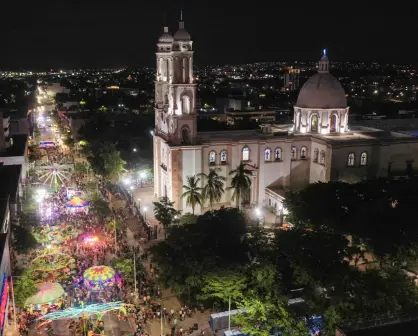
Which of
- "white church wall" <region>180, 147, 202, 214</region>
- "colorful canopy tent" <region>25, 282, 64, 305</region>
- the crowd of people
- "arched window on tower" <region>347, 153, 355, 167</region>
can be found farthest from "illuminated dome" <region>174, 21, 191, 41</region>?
"colorful canopy tent" <region>25, 282, 64, 305</region>

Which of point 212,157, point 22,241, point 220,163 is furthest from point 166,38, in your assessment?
point 22,241

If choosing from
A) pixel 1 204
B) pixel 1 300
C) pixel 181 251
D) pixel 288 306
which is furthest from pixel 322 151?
pixel 1 300

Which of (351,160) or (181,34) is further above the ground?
(181,34)

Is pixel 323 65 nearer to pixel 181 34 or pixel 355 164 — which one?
pixel 355 164

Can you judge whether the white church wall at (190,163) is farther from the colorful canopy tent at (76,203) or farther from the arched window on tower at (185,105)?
the colorful canopy tent at (76,203)

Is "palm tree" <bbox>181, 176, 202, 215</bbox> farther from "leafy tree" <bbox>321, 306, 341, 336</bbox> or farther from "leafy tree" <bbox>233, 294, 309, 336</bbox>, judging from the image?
"leafy tree" <bbox>321, 306, 341, 336</bbox>

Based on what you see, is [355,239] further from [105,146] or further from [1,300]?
[105,146]

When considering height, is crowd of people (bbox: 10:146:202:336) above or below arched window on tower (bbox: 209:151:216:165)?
below
